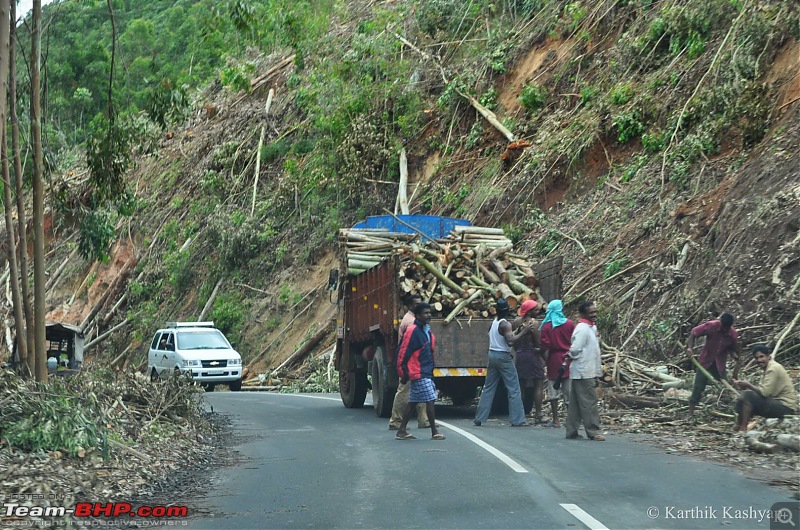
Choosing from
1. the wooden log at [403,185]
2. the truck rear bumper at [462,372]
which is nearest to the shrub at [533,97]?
the wooden log at [403,185]

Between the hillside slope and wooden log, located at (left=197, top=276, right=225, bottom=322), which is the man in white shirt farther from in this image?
wooden log, located at (left=197, top=276, right=225, bottom=322)

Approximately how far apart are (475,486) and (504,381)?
213 inches

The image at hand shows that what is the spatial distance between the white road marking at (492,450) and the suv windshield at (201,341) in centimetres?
1271

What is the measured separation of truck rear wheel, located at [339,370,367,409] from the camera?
19.1 meters

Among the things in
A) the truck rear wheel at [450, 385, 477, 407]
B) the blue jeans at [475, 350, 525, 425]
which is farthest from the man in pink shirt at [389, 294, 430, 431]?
the truck rear wheel at [450, 385, 477, 407]

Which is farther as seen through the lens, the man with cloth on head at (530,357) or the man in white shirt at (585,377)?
the man with cloth on head at (530,357)

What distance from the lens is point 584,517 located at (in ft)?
26.2

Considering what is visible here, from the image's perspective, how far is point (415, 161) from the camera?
33.9 m

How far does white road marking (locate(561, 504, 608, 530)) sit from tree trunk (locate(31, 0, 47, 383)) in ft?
25.2

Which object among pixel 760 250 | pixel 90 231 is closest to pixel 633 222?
pixel 760 250

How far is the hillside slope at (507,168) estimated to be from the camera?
2003 centimetres

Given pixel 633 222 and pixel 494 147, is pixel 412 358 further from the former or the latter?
pixel 494 147

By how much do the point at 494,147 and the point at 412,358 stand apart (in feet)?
58.5

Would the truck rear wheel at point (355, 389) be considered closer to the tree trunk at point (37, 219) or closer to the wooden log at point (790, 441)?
the tree trunk at point (37, 219)
